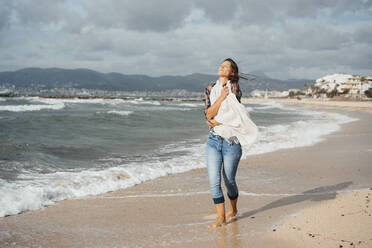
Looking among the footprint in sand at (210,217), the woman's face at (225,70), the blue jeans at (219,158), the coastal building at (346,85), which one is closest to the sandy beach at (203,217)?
the footprint in sand at (210,217)

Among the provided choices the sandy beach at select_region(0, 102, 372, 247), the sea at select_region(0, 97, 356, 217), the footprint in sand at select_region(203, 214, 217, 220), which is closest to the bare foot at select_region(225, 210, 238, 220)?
the sandy beach at select_region(0, 102, 372, 247)

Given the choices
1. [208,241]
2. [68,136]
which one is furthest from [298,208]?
[68,136]

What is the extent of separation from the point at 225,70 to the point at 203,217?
69.1 inches

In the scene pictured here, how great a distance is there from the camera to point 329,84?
415 feet

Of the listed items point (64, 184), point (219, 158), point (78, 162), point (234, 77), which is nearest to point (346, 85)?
point (78, 162)

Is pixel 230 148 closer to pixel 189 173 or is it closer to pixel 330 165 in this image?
pixel 189 173

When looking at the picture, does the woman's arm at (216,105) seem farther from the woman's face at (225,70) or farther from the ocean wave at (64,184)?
the ocean wave at (64,184)

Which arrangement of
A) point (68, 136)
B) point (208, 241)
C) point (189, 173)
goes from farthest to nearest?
point (68, 136)
point (189, 173)
point (208, 241)

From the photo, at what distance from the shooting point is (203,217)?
153 inches

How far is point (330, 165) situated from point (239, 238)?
4897 mm

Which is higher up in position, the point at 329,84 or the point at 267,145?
the point at 329,84

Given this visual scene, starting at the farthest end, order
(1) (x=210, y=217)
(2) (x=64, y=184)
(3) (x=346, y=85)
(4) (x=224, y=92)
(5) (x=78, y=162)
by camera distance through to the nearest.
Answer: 1. (3) (x=346, y=85)
2. (5) (x=78, y=162)
3. (2) (x=64, y=184)
4. (1) (x=210, y=217)
5. (4) (x=224, y=92)

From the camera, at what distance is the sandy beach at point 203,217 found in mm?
3064

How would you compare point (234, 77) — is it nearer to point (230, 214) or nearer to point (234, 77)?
point (234, 77)
